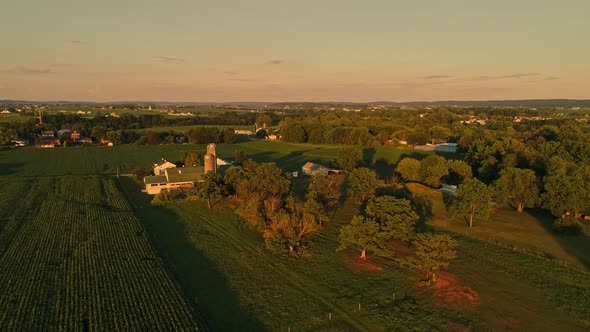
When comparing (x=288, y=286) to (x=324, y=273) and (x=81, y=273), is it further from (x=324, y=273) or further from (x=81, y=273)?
(x=81, y=273)

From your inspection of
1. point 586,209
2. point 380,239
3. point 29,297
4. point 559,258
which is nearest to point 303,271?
point 380,239

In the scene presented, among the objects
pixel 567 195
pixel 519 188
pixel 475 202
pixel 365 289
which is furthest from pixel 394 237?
pixel 567 195

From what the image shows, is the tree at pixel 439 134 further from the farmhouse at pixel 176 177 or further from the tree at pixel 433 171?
the farmhouse at pixel 176 177

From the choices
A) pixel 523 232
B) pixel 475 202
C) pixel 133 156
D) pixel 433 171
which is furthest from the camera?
pixel 133 156

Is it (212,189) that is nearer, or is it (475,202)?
(475,202)

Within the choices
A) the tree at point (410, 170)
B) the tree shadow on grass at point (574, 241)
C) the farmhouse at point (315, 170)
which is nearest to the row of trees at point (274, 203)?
the tree at point (410, 170)
